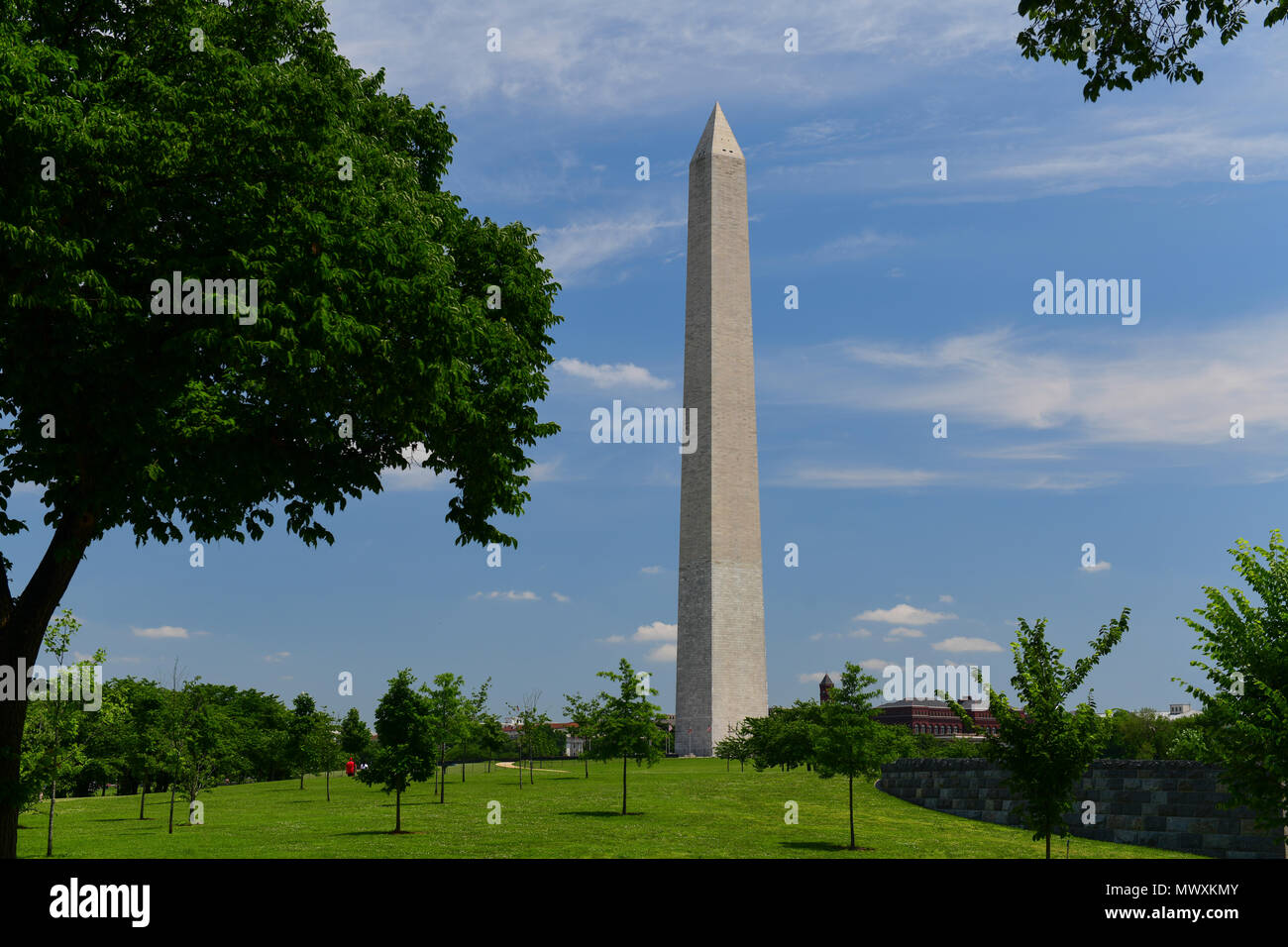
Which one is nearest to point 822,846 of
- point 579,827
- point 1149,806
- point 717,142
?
point 579,827

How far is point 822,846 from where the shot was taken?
32.2 m

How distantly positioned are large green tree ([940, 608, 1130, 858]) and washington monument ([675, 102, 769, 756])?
159ft

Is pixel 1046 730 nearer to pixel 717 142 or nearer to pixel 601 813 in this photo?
pixel 601 813

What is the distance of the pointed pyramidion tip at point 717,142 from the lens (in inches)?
2918

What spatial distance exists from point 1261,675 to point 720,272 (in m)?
53.3

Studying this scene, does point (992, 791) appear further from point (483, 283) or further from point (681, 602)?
point (681, 602)

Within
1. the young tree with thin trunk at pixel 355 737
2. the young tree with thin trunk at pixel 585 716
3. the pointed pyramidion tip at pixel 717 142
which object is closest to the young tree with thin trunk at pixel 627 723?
the young tree with thin trunk at pixel 585 716

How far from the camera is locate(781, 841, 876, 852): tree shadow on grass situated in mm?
31206

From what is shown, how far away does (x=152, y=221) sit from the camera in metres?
16.6

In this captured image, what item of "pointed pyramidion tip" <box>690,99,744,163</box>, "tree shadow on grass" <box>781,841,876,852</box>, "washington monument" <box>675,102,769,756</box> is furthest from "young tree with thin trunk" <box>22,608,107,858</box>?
"pointed pyramidion tip" <box>690,99,744,163</box>

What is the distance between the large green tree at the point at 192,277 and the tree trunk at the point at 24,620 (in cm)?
4

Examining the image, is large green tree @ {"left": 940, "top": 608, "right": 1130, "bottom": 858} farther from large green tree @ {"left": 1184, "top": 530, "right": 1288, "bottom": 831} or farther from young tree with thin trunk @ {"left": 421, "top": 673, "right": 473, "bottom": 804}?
young tree with thin trunk @ {"left": 421, "top": 673, "right": 473, "bottom": 804}

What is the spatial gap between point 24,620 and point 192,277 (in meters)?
7.21
